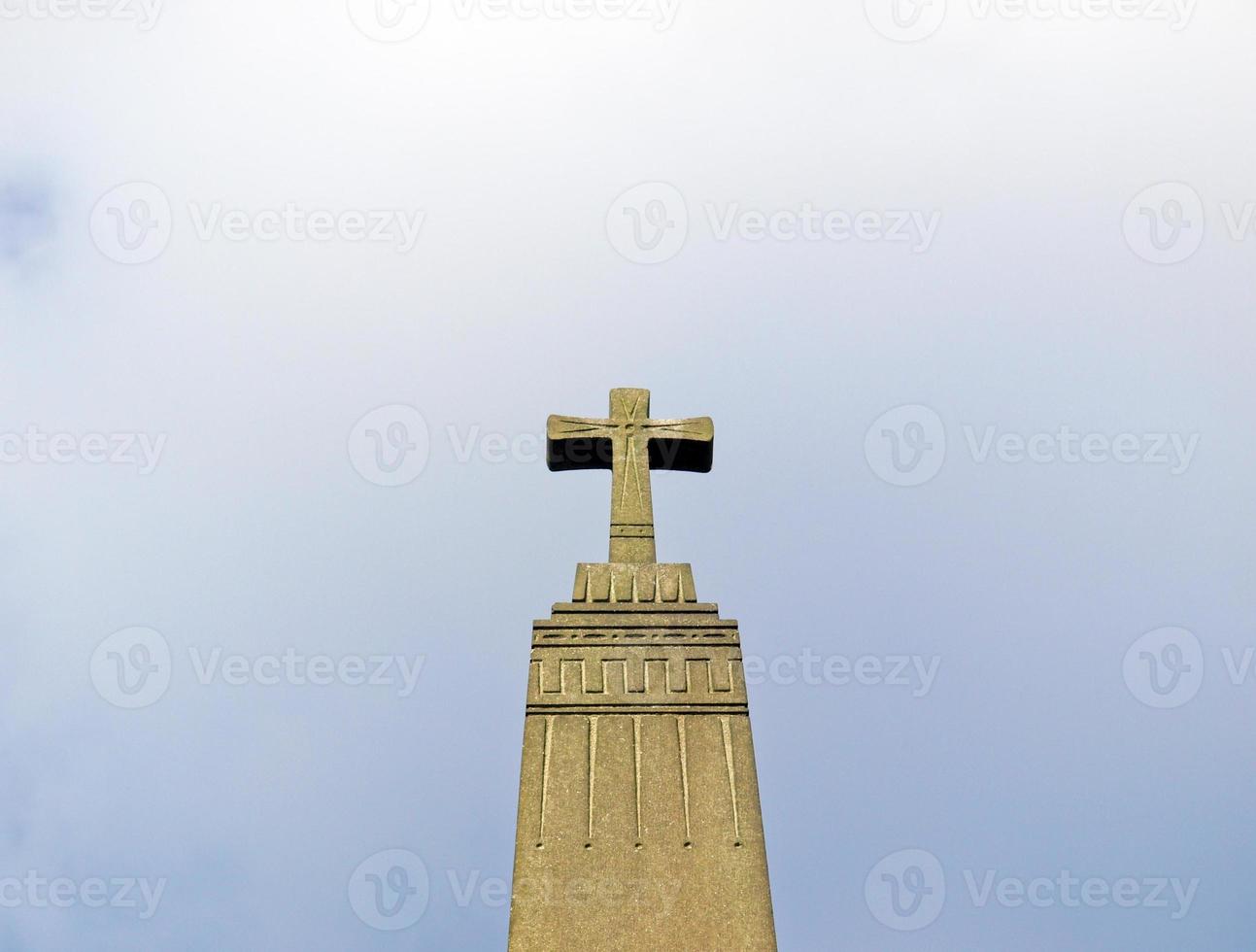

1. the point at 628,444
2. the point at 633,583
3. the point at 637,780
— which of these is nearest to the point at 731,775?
the point at 637,780

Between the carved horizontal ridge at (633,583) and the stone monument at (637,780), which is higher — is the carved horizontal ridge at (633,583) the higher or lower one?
the higher one

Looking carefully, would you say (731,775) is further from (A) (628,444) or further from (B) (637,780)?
(A) (628,444)

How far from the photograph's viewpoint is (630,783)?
7.25 metres

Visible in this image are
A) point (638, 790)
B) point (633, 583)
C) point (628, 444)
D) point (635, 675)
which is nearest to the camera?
point (638, 790)

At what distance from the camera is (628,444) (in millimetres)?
9695

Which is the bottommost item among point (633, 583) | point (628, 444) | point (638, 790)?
point (638, 790)

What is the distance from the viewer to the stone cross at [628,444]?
9523 millimetres

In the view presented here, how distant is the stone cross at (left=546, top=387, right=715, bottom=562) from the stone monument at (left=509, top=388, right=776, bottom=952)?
2.94 ft

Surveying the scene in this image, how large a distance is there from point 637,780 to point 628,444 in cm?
314

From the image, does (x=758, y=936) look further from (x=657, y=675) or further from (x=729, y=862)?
(x=657, y=675)

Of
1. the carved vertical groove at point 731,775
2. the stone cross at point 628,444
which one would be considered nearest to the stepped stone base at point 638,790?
the carved vertical groove at point 731,775

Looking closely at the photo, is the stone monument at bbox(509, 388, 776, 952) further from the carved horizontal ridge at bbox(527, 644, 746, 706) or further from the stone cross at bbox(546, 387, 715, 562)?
the stone cross at bbox(546, 387, 715, 562)

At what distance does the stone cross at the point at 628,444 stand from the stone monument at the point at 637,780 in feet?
2.94

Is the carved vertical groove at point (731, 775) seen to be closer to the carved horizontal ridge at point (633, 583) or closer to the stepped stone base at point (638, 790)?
the stepped stone base at point (638, 790)
